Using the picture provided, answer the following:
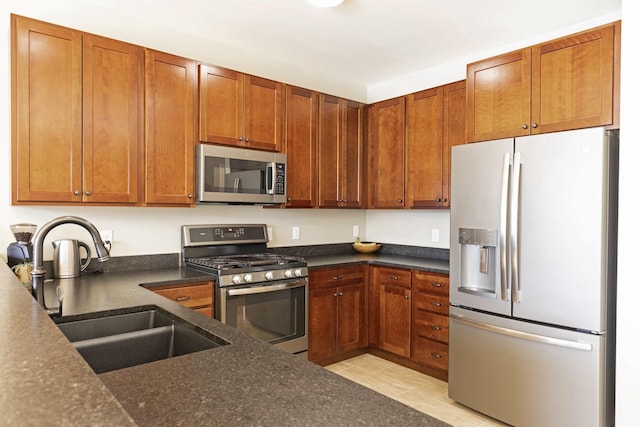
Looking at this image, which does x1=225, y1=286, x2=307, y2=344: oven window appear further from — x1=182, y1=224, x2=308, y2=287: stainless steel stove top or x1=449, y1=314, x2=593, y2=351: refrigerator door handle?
x1=449, y1=314, x2=593, y2=351: refrigerator door handle

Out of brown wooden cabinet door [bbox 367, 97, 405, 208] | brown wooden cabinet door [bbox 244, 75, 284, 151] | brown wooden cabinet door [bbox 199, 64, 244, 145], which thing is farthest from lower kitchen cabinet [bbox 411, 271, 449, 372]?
brown wooden cabinet door [bbox 199, 64, 244, 145]

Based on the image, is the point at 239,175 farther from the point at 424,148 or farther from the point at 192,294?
the point at 424,148

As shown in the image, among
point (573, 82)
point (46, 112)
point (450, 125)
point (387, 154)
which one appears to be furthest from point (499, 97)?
point (46, 112)

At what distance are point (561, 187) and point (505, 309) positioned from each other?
79cm

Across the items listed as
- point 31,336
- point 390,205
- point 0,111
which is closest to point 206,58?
point 0,111

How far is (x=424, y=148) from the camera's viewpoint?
363 centimetres

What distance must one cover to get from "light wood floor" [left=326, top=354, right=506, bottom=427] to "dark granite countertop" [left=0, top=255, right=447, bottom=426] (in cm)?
205

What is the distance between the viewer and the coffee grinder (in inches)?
91.1

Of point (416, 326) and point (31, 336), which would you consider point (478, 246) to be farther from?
point (31, 336)

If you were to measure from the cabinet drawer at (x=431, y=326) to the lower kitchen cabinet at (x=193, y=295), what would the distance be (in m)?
1.65

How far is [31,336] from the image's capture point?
85 centimetres

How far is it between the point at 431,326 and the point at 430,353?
0.22 m

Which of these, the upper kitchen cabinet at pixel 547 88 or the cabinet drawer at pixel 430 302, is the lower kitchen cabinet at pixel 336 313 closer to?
the cabinet drawer at pixel 430 302

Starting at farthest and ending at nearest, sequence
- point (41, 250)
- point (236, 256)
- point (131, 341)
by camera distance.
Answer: point (236, 256) → point (41, 250) → point (131, 341)
